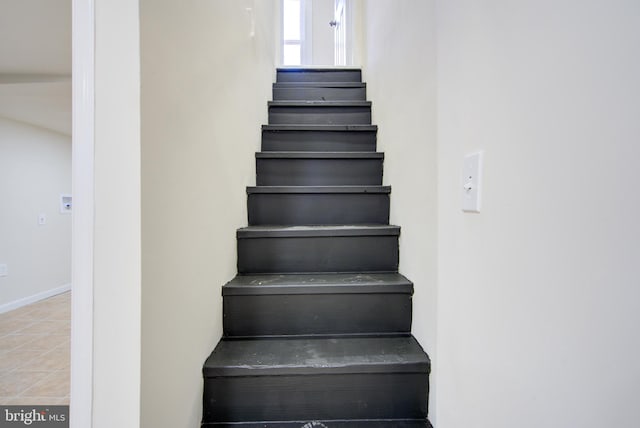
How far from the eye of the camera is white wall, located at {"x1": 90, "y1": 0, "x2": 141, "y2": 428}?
1.70 ft

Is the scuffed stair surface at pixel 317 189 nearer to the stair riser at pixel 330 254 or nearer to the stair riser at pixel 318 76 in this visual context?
the stair riser at pixel 330 254

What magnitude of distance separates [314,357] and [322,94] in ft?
6.55

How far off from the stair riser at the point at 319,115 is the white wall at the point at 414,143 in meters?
0.45

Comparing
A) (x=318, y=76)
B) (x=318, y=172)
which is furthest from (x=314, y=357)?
(x=318, y=76)

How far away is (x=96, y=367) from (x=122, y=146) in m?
0.42

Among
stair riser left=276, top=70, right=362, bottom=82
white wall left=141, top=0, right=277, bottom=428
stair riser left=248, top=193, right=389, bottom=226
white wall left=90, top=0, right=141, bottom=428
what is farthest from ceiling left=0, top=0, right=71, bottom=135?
stair riser left=276, top=70, right=362, bottom=82

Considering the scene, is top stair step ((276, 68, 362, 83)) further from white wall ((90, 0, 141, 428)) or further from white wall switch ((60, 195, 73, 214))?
white wall switch ((60, 195, 73, 214))

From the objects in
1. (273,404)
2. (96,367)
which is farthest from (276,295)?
(96,367)

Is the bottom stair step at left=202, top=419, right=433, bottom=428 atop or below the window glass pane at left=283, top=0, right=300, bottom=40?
below

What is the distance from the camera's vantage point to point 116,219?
0.53 m

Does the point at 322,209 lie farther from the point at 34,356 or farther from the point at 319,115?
the point at 34,356

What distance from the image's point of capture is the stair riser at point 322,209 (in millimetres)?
1412

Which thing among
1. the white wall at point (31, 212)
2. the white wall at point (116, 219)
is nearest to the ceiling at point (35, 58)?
the white wall at point (31, 212)

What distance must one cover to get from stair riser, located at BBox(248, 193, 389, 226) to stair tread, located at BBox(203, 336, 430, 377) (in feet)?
1.93
